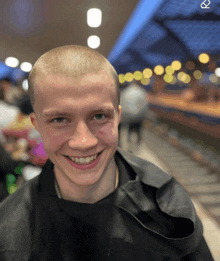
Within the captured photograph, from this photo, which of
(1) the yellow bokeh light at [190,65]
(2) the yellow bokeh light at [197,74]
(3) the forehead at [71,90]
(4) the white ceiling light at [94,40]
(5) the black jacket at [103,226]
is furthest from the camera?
(1) the yellow bokeh light at [190,65]

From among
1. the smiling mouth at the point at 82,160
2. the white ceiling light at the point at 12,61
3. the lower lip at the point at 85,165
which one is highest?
the white ceiling light at the point at 12,61

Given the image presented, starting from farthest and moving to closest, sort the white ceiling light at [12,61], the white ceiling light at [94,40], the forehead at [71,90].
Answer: the white ceiling light at [12,61], the white ceiling light at [94,40], the forehead at [71,90]

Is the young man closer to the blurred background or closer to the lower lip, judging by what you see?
the lower lip

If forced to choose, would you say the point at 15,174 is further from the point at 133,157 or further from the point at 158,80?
the point at 158,80

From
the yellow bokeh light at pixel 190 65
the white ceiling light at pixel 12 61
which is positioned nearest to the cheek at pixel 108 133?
the white ceiling light at pixel 12 61

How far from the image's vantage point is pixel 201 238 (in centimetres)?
83

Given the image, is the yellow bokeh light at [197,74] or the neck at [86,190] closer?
the neck at [86,190]

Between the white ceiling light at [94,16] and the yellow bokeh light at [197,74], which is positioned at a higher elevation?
the white ceiling light at [94,16]

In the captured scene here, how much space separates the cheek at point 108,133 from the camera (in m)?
0.72

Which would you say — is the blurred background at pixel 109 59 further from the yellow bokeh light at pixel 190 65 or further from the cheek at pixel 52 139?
the yellow bokeh light at pixel 190 65

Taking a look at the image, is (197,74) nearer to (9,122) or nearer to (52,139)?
(9,122)

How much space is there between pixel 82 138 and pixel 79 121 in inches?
1.9

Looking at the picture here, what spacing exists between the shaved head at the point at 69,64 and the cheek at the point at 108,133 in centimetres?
16

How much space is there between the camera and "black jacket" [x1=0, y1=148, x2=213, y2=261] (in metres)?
0.77
